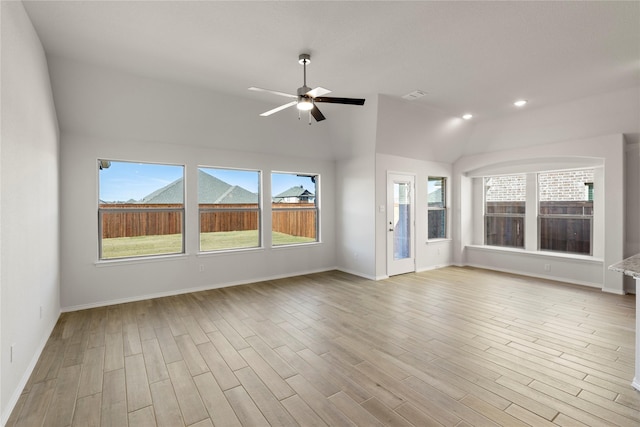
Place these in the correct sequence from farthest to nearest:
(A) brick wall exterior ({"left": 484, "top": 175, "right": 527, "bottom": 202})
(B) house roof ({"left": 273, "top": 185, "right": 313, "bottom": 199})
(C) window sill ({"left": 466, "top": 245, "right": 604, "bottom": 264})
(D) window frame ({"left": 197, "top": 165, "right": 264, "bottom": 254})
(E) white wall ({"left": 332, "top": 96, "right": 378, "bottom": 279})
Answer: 1. (A) brick wall exterior ({"left": 484, "top": 175, "right": 527, "bottom": 202})
2. (B) house roof ({"left": 273, "top": 185, "right": 313, "bottom": 199})
3. (E) white wall ({"left": 332, "top": 96, "right": 378, "bottom": 279})
4. (C) window sill ({"left": 466, "top": 245, "right": 604, "bottom": 264})
5. (D) window frame ({"left": 197, "top": 165, "right": 264, "bottom": 254})

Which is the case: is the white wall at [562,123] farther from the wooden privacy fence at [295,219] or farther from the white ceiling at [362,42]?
the wooden privacy fence at [295,219]

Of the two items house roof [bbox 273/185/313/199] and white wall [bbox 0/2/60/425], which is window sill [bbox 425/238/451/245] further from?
white wall [bbox 0/2/60/425]

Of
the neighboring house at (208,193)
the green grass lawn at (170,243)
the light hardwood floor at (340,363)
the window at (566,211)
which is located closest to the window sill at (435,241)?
the window at (566,211)

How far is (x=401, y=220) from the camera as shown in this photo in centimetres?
626

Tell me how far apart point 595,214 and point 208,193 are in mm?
7014

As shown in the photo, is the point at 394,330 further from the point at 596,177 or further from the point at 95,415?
the point at 596,177

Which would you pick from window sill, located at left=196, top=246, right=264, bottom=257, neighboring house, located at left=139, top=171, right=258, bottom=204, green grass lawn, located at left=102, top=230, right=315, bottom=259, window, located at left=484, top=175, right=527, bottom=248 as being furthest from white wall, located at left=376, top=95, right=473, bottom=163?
window sill, located at left=196, top=246, right=264, bottom=257

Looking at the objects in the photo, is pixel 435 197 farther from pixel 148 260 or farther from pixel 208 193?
pixel 148 260

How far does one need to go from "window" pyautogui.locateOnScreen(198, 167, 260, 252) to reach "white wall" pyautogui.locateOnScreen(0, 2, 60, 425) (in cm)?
212

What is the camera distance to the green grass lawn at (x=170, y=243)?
4.56 meters

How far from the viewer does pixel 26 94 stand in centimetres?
255

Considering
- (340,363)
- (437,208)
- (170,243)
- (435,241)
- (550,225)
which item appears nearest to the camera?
(340,363)

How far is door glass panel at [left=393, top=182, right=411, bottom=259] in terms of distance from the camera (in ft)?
20.0

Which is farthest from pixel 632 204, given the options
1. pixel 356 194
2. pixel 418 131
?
pixel 356 194
